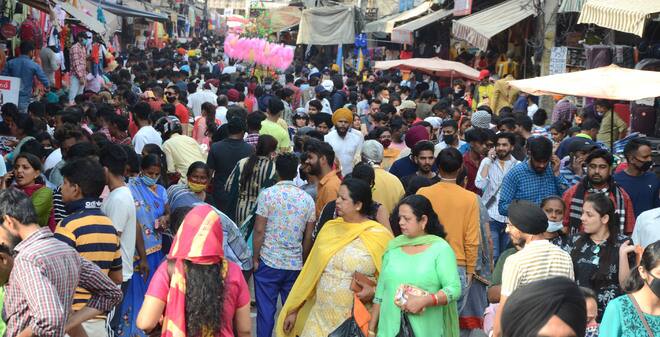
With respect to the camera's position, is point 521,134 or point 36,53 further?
point 36,53

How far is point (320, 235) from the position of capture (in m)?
6.23

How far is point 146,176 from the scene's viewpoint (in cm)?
744

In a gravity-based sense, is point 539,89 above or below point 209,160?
above

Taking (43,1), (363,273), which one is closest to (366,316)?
(363,273)

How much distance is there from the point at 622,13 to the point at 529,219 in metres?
6.86

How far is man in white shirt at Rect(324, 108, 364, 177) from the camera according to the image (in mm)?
10789

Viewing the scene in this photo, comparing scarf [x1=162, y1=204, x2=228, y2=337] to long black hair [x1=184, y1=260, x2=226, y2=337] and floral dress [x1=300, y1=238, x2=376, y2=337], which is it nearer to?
long black hair [x1=184, y1=260, x2=226, y2=337]

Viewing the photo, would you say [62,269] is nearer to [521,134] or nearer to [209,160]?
[209,160]

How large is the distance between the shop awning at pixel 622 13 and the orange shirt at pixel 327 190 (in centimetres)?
505

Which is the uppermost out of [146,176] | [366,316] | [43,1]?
[43,1]

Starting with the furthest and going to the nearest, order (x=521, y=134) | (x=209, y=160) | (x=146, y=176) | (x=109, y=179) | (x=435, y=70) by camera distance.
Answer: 1. (x=435, y=70)
2. (x=521, y=134)
3. (x=209, y=160)
4. (x=146, y=176)
5. (x=109, y=179)

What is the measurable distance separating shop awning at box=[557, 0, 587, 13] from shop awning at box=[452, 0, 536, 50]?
7.89ft

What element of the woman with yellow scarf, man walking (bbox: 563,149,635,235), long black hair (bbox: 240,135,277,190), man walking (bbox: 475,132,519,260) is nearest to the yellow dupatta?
the woman with yellow scarf

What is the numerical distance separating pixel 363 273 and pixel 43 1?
872 centimetres
